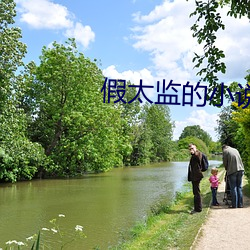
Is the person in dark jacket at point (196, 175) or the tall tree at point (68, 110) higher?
the tall tree at point (68, 110)

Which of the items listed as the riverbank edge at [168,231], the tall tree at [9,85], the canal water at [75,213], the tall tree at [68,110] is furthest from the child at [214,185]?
the tall tree at [68,110]

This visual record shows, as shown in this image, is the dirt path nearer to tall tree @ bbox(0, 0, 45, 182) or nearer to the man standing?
the man standing

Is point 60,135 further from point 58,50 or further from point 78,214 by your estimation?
point 78,214

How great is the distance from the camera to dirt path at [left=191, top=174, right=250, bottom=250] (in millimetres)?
6711

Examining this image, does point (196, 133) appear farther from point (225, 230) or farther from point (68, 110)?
point (225, 230)

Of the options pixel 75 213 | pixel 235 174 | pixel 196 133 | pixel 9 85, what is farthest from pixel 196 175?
pixel 196 133

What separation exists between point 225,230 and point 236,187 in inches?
112

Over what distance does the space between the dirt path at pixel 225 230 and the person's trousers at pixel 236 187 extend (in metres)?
0.22

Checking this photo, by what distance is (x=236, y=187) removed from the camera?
10406mm

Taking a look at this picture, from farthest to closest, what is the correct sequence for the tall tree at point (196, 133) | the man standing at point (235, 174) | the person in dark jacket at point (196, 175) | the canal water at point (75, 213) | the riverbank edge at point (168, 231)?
the tall tree at point (196, 133)
the man standing at point (235, 174)
the person in dark jacket at point (196, 175)
the canal water at point (75, 213)
the riverbank edge at point (168, 231)

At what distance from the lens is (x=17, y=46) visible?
20.5 m

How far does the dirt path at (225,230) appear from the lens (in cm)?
671

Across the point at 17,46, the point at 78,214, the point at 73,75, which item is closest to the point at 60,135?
the point at 73,75

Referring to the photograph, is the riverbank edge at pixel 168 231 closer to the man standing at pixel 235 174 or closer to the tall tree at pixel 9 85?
the man standing at pixel 235 174
